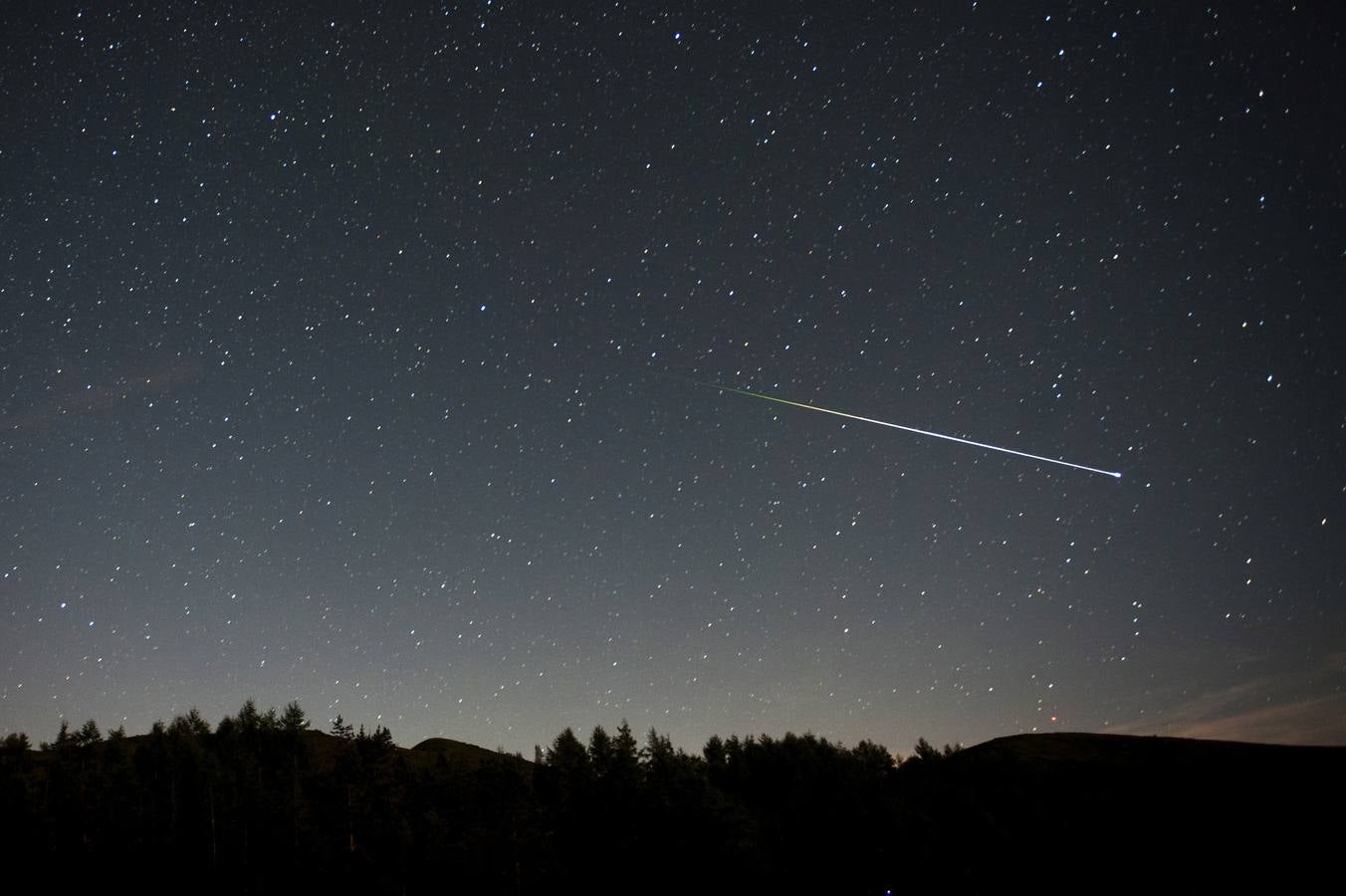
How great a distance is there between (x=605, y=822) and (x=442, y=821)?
10144 mm

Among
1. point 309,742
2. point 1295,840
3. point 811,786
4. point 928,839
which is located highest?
point 309,742

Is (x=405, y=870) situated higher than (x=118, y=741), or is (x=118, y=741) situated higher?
(x=118, y=741)

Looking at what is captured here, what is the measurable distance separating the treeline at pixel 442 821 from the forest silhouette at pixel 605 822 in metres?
0.14

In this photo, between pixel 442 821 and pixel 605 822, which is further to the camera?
pixel 605 822

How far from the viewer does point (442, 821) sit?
1794 inches

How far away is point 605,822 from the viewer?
49.4 meters

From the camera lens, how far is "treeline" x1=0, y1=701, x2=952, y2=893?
42.8m

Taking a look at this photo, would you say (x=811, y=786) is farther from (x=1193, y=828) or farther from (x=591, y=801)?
(x=1193, y=828)

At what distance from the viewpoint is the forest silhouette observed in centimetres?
4312

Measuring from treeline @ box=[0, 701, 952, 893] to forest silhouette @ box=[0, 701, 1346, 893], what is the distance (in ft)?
0.45

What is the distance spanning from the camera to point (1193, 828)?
53.3 metres

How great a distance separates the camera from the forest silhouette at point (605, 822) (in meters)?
43.1

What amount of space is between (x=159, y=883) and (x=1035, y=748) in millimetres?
94459

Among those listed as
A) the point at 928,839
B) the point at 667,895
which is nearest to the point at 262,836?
the point at 667,895
